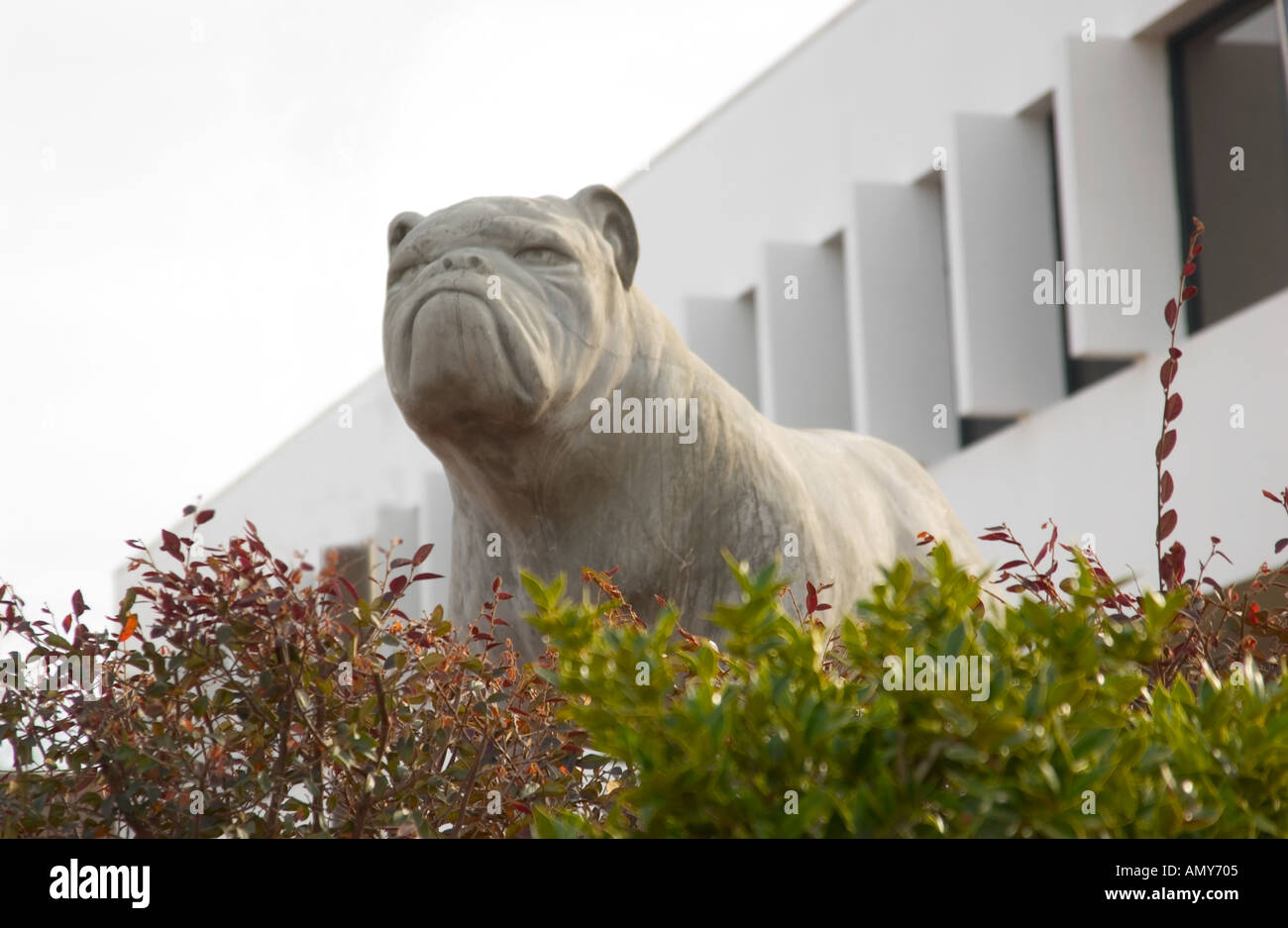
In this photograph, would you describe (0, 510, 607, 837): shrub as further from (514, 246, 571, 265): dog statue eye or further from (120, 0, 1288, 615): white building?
(120, 0, 1288, 615): white building

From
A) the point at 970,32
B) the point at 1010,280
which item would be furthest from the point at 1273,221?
the point at 970,32

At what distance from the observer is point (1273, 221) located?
40.5 ft

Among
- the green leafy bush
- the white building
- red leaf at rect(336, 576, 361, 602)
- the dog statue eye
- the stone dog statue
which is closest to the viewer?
the green leafy bush

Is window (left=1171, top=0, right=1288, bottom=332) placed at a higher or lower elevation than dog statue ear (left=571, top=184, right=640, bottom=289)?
higher

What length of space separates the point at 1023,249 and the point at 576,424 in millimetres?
11640

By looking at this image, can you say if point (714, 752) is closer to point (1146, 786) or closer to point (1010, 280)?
point (1146, 786)

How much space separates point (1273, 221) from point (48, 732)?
11.4m

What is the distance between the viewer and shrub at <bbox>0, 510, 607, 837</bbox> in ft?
8.93

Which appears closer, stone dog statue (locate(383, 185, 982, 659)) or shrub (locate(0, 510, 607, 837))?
shrub (locate(0, 510, 607, 837))

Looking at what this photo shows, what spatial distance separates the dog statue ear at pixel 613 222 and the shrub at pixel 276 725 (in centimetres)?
113

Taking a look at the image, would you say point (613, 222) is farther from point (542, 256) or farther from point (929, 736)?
point (929, 736)

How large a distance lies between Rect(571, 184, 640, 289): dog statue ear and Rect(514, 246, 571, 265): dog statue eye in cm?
25

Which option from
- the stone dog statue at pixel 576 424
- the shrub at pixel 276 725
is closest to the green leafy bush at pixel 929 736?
the shrub at pixel 276 725

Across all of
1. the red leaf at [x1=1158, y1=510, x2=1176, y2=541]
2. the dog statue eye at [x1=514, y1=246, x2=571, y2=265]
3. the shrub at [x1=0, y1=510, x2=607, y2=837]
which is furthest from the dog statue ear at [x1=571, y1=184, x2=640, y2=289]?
the red leaf at [x1=1158, y1=510, x2=1176, y2=541]
